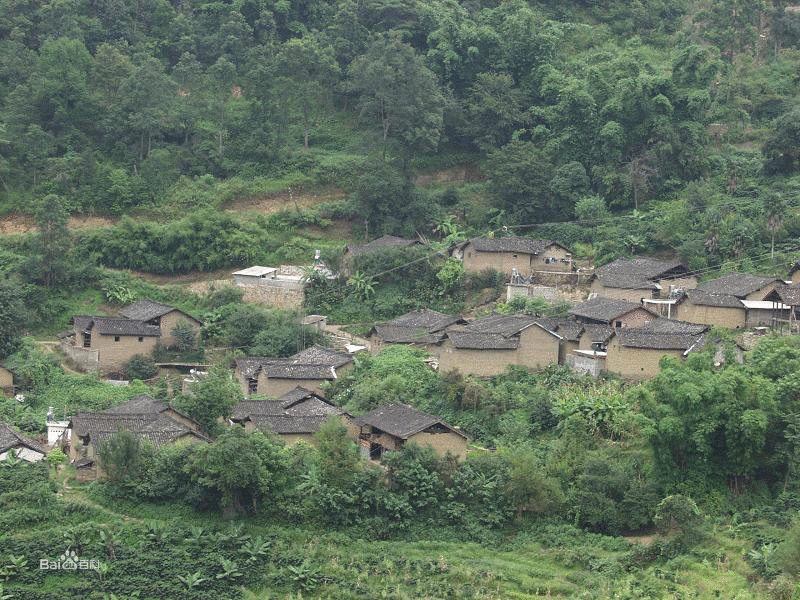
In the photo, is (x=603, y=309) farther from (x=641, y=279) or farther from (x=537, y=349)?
(x=641, y=279)

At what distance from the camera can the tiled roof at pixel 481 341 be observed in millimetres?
31906

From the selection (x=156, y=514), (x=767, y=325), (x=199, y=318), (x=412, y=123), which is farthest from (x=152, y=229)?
(x=767, y=325)

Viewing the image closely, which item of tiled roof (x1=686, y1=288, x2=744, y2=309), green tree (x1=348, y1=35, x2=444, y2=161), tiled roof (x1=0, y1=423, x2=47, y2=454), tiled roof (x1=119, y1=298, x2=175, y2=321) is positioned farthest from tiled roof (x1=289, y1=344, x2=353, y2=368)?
green tree (x1=348, y1=35, x2=444, y2=161)

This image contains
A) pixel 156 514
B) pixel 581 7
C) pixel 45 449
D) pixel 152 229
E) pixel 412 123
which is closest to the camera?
pixel 156 514

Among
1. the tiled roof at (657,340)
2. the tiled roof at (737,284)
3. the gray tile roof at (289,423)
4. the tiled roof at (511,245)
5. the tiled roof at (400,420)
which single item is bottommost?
the gray tile roof at (289,423)

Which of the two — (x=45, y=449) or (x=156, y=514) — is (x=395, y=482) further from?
(x=45, y=449)

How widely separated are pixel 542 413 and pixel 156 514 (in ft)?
27.9

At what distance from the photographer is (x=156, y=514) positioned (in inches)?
1053

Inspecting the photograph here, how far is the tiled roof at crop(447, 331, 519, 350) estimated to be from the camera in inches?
1256

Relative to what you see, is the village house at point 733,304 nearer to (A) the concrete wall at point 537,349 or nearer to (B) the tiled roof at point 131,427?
(A) the concrete wall at point 537,349

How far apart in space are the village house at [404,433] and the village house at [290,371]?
120 inches

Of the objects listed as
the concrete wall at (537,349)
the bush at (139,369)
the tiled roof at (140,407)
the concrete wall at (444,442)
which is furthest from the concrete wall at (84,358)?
the concrete wall at (537,349)

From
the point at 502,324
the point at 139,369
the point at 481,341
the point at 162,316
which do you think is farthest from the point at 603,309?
the point at 139,369

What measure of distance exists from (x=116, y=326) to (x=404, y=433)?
10.3 metres
